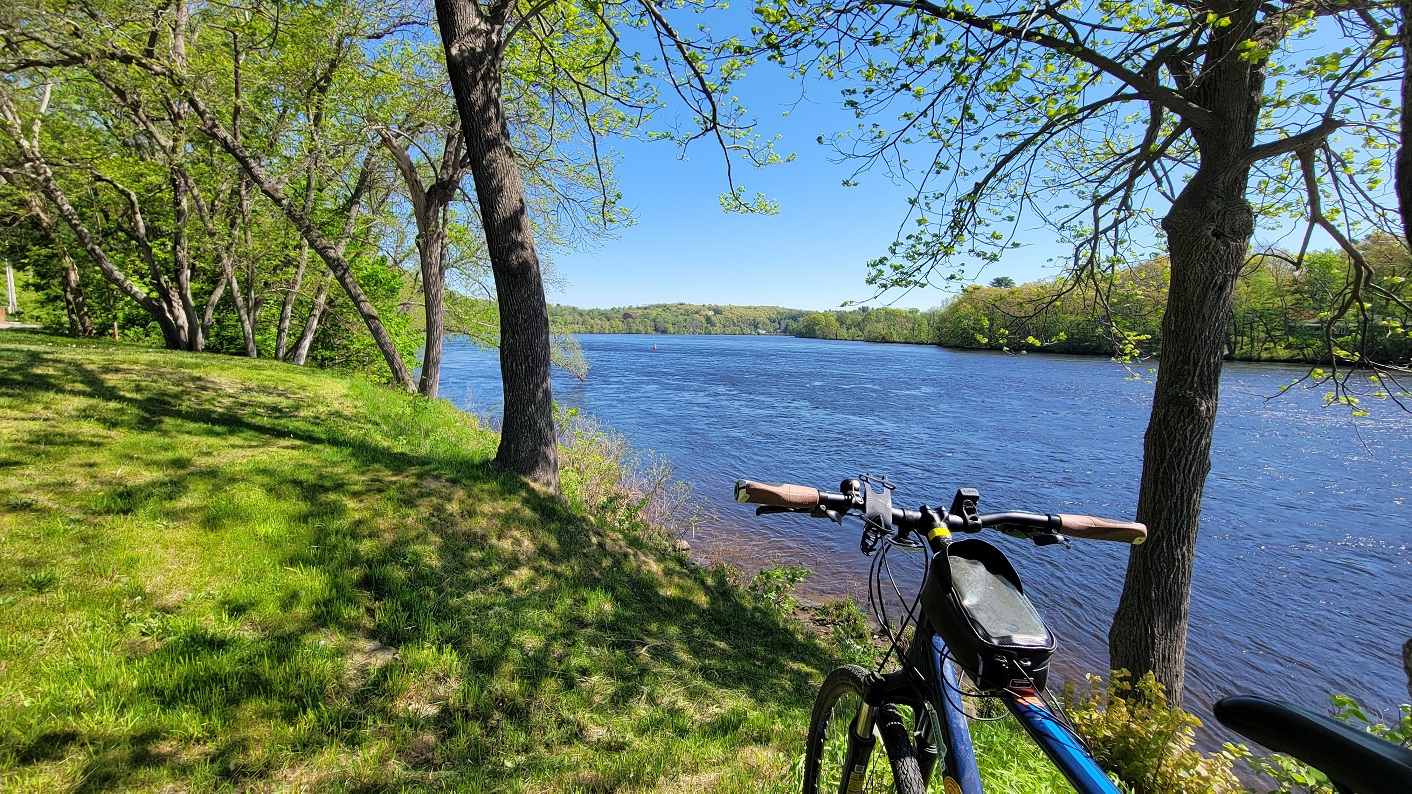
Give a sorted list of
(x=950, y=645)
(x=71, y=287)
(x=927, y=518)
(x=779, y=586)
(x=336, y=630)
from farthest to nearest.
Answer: (x=71, y=287) → (x=779, y=586) → (x=336, y=630) → (x=927, y=518) → (x=950, y=645)

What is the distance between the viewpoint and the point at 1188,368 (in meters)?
4.36

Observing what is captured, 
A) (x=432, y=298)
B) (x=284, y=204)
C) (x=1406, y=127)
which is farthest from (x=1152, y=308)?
(x=284, y=204)

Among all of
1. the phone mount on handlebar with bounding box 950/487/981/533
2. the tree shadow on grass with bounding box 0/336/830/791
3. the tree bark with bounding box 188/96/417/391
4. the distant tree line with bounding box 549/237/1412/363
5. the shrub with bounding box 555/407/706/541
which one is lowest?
the shrub with bounding box 555/407/706/541

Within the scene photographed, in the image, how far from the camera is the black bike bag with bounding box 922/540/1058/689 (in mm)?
1424

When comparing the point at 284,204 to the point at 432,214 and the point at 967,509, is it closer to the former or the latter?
the point at 432,214

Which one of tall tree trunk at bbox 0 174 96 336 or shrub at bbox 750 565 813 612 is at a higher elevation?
tall tree trunk at bbox 0 174 96 336

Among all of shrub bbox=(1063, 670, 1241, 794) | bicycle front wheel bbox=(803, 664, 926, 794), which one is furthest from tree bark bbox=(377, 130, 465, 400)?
shrub bbox=(1063, 670, 1241, 794)

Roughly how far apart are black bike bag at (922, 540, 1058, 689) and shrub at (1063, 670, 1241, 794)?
133cm

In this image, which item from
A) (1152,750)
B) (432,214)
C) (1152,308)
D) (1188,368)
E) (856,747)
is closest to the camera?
(856,747)

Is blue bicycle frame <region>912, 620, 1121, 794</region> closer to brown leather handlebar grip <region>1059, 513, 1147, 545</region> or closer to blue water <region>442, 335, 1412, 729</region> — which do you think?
brown leather handlebar grip <region>1059, 513, 1147, 545</region>

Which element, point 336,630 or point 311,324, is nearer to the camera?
point 336,630

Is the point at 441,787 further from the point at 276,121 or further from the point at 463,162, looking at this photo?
the point at 276,121

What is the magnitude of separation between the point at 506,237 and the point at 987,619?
573 cm

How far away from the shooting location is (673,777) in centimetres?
296
